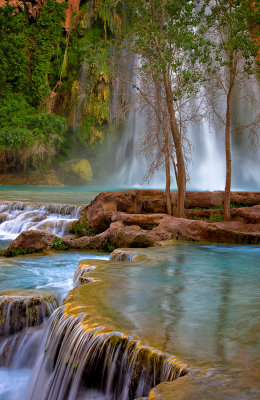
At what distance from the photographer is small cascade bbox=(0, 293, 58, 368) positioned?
6434mm

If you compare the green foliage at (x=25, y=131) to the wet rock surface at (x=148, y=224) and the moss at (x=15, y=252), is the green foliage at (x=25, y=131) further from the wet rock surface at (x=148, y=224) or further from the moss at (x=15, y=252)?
the moss at (x=15, y=252)

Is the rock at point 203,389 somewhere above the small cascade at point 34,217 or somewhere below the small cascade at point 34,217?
below

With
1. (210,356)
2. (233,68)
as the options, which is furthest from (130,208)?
(210,356)

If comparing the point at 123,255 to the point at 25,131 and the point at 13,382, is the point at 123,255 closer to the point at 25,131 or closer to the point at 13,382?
the point at 13,382

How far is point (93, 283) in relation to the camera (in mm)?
6562

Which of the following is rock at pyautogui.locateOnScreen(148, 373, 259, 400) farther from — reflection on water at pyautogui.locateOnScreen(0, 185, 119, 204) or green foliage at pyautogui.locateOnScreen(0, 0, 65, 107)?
green foliage at pyautogui.locateOnScreen(0, 0, 65, 107)

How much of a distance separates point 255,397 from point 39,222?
513 inches

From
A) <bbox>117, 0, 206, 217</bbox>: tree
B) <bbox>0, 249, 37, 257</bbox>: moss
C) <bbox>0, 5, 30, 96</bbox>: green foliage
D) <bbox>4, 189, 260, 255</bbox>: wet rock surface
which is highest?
<bbox>0, 5, 30, 96</bbox>: green foliage

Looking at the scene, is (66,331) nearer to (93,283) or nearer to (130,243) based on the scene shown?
(93,283)

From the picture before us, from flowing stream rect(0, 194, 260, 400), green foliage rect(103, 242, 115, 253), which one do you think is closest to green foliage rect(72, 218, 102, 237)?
green foliage rect(103, 242, 115, 253)

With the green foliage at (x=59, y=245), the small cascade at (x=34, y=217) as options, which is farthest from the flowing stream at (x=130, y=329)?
the small cascade at (x=34, y=217)

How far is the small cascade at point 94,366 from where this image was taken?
403 centimetres

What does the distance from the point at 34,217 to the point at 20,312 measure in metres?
9.44

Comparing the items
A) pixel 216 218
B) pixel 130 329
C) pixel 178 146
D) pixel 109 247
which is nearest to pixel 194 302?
pixel 130 329
